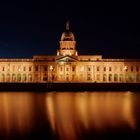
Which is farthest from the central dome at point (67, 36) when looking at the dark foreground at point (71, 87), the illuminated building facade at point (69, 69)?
the dark foreground at point (71, 87)

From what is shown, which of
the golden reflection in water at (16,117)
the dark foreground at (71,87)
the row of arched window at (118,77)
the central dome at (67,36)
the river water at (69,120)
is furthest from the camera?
the central dome at (67,36)

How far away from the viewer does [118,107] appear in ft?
135

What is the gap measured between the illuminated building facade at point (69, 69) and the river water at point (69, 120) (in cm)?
6116

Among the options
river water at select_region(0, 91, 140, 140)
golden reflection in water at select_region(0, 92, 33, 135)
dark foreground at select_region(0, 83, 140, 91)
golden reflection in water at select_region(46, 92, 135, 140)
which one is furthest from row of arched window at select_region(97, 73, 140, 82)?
golden reflection in water at select_region(0, 92, 33, 135)

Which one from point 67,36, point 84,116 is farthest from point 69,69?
point 84,116

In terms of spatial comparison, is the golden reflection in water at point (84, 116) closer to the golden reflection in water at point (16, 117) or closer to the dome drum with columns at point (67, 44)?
the golden reflection in water at point (16, 117)

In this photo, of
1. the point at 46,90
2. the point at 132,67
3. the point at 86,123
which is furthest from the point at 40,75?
the point at 86,123

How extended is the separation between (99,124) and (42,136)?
17.6 feet

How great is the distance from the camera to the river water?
2642cm

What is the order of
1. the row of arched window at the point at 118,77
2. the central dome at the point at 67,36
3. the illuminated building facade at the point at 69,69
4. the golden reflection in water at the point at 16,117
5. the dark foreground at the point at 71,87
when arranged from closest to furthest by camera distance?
the golden reflection in water at the point at 16,117 → the dark foreground at the point at 71,87 → the row of arched window at the point at 118,77 → the illuminated building facade at the point at 69,69 → the central dome at the point at 67,36

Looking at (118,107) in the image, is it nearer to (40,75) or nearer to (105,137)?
(105,137)

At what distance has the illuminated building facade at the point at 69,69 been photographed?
106500 mm

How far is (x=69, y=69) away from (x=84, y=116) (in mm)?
71595

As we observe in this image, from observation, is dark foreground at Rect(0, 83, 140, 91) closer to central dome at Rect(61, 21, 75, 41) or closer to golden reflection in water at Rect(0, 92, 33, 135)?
golden reflection in water at Rect(0, 92, 33, 135)
